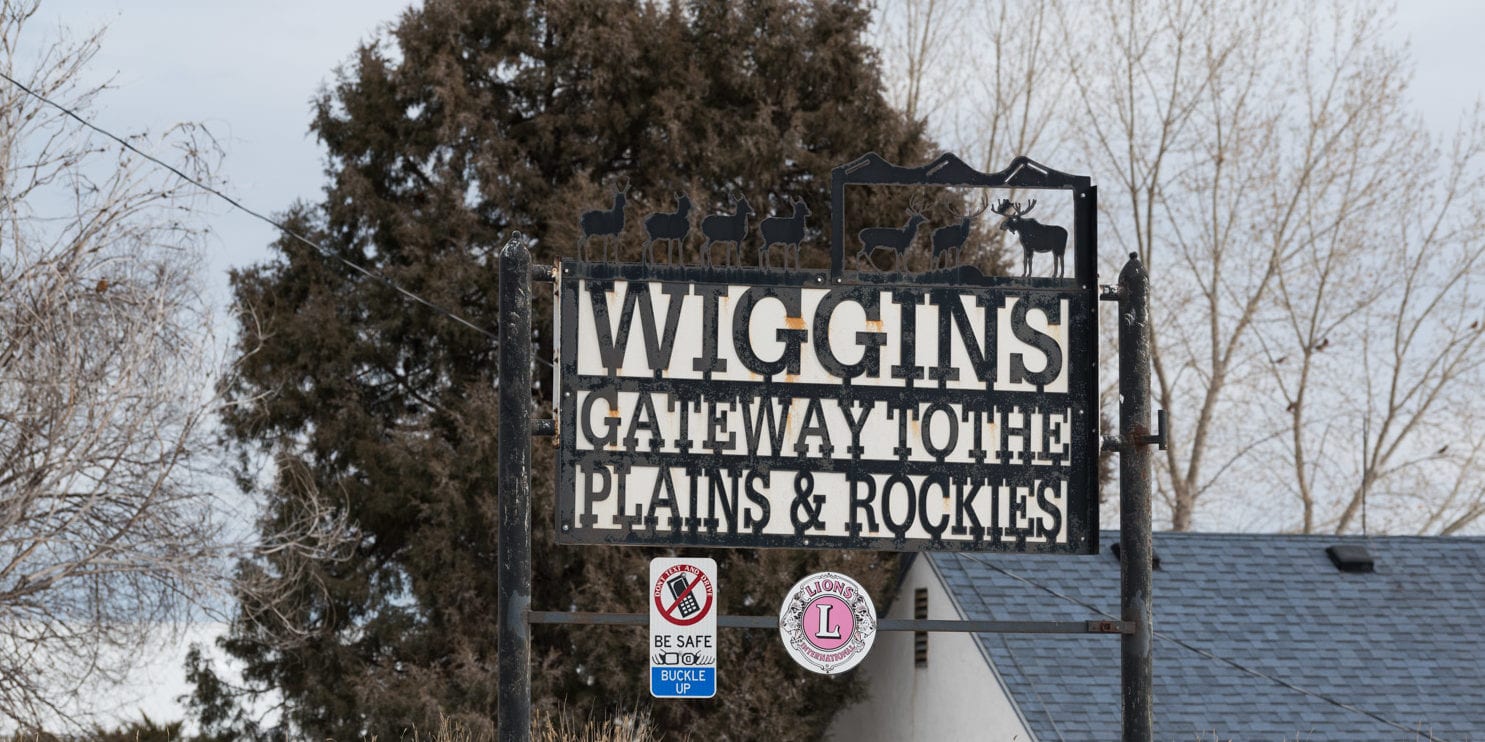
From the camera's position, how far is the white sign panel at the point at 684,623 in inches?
281

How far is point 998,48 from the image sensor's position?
33.3 meters

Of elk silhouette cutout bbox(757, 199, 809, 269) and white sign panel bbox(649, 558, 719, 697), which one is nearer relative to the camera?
white sign panel bbox(649, 558, 719, 697)

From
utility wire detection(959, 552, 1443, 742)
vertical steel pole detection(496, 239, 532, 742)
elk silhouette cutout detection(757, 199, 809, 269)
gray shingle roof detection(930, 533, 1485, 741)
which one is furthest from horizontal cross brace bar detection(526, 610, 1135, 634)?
utility wire detection(959, 552, 1443, 742)

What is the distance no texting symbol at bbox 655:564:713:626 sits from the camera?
7.16 m

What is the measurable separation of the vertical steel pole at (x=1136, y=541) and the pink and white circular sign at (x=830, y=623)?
1.20 metres

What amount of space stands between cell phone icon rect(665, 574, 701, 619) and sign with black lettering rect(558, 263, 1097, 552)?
0.54 feet

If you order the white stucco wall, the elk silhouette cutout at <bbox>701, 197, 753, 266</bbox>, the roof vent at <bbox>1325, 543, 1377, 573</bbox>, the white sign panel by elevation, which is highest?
the elk silhouette cutout at <bbox>701, 197, 753, 266</bbox>

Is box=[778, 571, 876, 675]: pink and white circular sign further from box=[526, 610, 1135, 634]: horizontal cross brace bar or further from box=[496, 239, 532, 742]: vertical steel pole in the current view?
box=[496, 239, 532, 742]: vertical steel pole

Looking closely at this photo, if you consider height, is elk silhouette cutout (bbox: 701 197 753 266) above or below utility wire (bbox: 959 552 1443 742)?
above

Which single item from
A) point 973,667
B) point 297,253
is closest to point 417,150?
point 297,253

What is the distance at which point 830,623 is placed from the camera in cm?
727

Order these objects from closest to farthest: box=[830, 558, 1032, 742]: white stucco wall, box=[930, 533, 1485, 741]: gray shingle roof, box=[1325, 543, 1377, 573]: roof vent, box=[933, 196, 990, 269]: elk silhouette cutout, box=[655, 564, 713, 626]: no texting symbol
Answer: box=[655, 564, 713, 626]: no texting symbol → box=[933, 196, 990, 269]: elk silhouette cutout → box=[930, 533, 1485, 741]: gray shingle roof → box=[830, 558, 1032, 742]: white stucco wall → box=[1325, 543, 1377, 573]: roof vent

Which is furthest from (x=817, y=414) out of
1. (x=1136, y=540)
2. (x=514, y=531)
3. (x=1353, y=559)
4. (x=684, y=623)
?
(x=1353, y=559)

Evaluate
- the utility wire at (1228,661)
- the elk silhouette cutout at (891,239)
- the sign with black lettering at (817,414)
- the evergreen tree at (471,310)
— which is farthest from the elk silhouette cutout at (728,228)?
the evergreen tree at (471,310)
